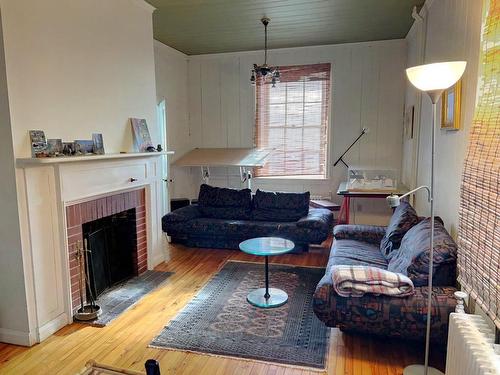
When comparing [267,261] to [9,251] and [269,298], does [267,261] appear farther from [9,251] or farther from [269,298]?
[9,251]

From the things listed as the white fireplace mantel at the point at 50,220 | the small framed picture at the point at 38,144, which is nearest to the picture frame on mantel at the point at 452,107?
the white fireplace mantel at the point at 50,220

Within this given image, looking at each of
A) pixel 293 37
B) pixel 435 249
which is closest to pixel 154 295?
pixel 435 249

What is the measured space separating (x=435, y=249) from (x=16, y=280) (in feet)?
9.48

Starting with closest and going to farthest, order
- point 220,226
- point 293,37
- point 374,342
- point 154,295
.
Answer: point 374,342, point 154,295, point 220,226, point 293,37

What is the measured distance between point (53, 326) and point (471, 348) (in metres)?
2.79

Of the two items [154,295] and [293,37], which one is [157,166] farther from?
[293,37]

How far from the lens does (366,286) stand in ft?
7.73

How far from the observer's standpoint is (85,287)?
320 cm

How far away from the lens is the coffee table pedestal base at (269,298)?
321cm

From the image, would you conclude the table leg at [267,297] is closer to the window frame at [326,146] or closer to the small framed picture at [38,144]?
the small framed picture at [38,144]

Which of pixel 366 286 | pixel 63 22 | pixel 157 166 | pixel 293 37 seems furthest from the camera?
pixel 293 37

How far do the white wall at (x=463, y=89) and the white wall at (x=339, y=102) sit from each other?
1.21 meters

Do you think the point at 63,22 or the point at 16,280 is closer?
the point at 16,280

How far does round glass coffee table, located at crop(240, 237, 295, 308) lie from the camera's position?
10.5 feet
